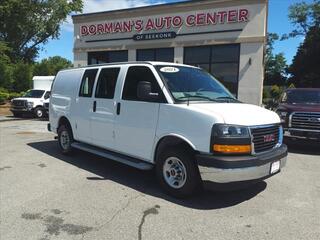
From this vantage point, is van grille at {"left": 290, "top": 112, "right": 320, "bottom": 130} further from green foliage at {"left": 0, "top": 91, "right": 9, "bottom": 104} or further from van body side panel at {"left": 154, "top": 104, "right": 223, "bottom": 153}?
green foliage at {"left": 0, "top": 91, "right": 9, "bottom": 104}

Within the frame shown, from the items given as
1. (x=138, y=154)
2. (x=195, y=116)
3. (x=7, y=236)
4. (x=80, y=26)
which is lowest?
(x=7, y=236)

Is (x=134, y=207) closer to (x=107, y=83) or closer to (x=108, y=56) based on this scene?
(x=107, y=83)

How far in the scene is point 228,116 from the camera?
5.08 m

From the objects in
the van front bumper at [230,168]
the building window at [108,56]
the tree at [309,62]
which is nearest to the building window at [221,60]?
the building window at [108,56]

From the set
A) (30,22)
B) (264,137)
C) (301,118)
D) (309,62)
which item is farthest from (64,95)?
(309,62)

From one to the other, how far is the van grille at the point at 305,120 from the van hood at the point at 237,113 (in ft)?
13.5

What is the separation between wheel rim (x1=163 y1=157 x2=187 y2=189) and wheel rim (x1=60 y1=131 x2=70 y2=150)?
3.53 m

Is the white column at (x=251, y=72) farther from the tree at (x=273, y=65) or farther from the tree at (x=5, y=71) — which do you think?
the tree at (x=273, y=65)

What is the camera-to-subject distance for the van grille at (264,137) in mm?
5242

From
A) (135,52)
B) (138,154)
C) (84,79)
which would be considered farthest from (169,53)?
(138,154)

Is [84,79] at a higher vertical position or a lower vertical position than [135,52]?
lower

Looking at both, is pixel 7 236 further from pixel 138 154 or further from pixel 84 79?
pixel 84 79

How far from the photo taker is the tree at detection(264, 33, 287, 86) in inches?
3118

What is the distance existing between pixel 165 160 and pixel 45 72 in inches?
1384
